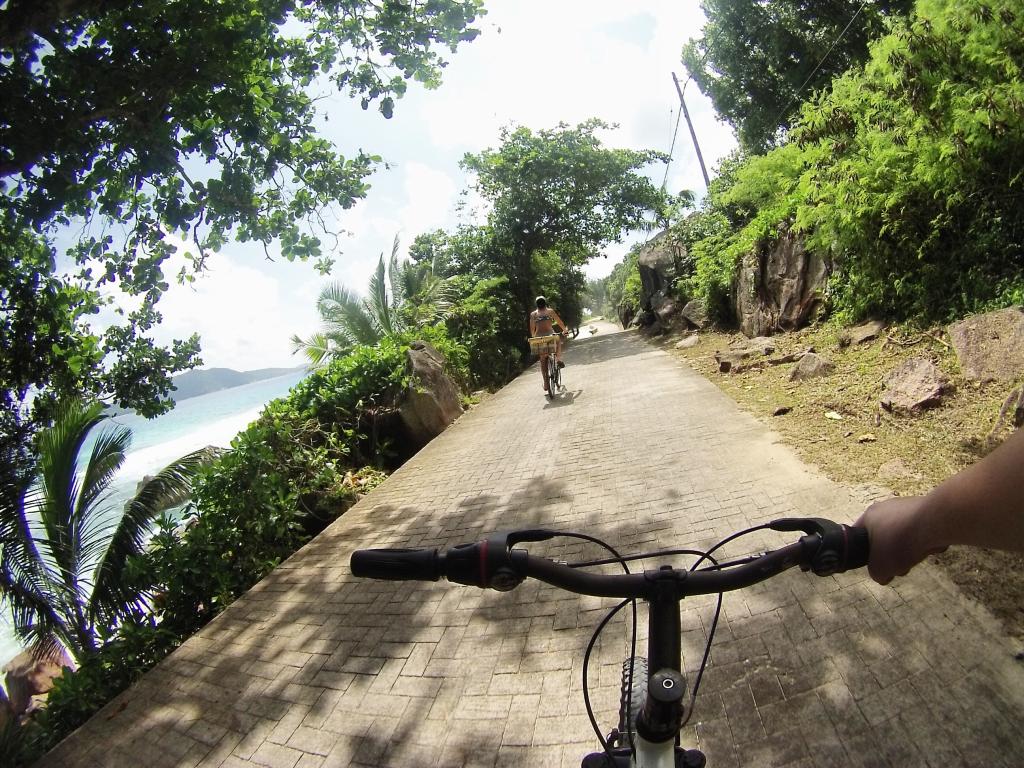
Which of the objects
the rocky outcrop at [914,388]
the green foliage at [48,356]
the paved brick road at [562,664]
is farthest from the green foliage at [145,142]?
the rocky outcrop at [914,388]

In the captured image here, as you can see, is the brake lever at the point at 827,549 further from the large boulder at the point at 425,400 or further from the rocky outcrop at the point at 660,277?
the rocky outcrop at the point at 660,277

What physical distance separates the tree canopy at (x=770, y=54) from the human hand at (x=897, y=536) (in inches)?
777

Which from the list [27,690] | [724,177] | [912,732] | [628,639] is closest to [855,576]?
[912,732]

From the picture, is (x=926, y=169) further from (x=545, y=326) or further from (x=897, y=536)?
(x=897, y=536)

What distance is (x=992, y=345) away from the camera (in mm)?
4855

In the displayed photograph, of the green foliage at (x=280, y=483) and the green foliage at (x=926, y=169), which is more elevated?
the green foliage at (x=926, y=169)

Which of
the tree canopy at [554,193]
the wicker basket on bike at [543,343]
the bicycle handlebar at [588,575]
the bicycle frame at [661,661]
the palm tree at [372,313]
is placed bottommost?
the bicycle frame at [661,661]

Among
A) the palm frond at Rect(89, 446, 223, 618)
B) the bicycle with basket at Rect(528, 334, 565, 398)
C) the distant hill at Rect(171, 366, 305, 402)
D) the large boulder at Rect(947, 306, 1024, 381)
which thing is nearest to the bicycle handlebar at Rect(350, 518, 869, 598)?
the palm frond at Rect(89, 446, 223, 618)

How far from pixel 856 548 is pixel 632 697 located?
0.65m

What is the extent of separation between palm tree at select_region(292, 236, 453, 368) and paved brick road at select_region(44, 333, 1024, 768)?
8891 millimetres

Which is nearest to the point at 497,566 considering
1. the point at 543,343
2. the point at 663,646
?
the point at 663,646

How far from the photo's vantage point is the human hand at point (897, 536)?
3.58 feet

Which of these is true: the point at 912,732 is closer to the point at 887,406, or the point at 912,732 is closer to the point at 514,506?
the point at 514,506

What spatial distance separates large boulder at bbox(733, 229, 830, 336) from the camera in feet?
31.1
